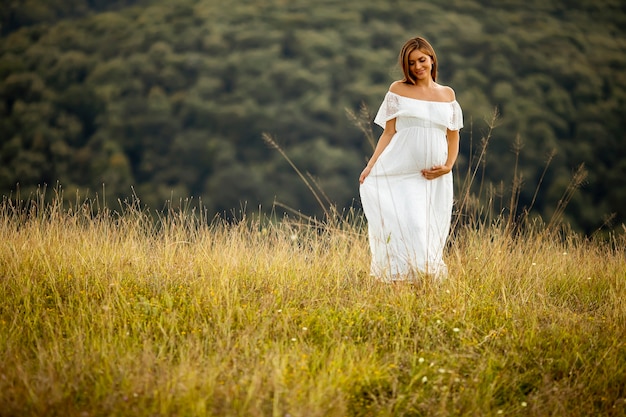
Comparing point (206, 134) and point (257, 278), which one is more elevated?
point (257, 278)

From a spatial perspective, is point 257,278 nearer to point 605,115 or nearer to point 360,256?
point 360,256

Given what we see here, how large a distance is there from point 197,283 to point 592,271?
3108 millimetres

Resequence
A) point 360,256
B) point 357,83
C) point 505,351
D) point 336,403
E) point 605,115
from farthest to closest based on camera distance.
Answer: point 357,83
point 605,115
point 360,256
point 505,351
point 336,403

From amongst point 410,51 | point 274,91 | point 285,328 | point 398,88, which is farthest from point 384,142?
point 274,91

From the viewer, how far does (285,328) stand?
4078 millimetres

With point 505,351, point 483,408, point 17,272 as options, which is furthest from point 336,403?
point 17,272

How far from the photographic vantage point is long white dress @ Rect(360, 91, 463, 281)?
16.0 ft

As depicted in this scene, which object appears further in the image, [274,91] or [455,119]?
[274,91]

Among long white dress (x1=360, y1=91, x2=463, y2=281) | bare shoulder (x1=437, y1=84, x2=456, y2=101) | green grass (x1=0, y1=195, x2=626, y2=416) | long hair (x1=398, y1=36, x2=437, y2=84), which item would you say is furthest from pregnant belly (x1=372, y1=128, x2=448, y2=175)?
green grass (x1=0, y1=195, x2=626, y2=416)

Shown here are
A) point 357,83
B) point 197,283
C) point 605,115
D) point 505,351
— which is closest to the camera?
point 505,351

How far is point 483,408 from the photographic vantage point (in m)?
3.57

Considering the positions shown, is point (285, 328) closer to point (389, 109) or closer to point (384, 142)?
point (384, 142)

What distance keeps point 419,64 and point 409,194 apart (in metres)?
0.89

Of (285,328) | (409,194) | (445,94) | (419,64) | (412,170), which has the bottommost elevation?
(285,328)
